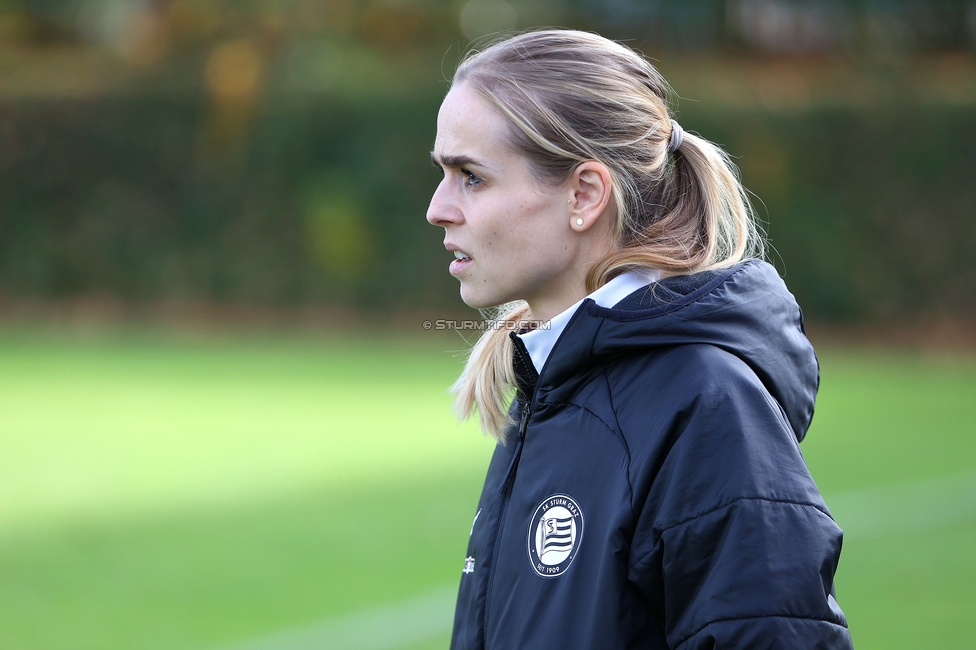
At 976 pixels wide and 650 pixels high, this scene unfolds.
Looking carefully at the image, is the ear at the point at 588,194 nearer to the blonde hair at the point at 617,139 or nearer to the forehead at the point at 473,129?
the blonde hair at the point at 617,139

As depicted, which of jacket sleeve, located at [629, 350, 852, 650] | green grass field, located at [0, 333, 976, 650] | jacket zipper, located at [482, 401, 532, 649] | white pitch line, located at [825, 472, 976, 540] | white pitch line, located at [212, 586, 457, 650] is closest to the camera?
jacket sleeve, located at [629, 350, 852, 650]

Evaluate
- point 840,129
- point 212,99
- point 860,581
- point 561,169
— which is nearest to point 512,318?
point 561,169

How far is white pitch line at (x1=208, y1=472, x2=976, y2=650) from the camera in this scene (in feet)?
16.3

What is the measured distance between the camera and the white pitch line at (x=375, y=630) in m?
4.91

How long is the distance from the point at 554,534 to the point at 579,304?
15.7 inches

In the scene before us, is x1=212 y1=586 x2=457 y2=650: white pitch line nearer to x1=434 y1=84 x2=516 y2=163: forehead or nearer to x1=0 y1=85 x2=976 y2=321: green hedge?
x1=434 y1=84 x2=516 y2=163: forehead

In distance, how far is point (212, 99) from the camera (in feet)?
67.6

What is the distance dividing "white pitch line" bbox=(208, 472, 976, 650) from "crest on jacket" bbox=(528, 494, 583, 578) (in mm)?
3410

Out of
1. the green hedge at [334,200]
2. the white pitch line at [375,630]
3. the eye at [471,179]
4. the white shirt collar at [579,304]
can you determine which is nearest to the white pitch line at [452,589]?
the white pitch line at [375,630]

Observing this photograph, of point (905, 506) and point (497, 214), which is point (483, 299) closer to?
point (497, 214)

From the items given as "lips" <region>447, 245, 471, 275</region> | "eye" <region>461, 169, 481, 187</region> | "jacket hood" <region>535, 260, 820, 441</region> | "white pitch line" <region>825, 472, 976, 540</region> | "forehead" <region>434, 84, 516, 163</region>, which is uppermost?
"forehead" <region>434, 84, 516, 163</region>

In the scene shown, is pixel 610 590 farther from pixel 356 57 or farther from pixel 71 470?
pixel 356 57

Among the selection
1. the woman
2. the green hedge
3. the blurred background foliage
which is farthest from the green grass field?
the blurred background foliage

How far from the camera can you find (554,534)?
1.72m
